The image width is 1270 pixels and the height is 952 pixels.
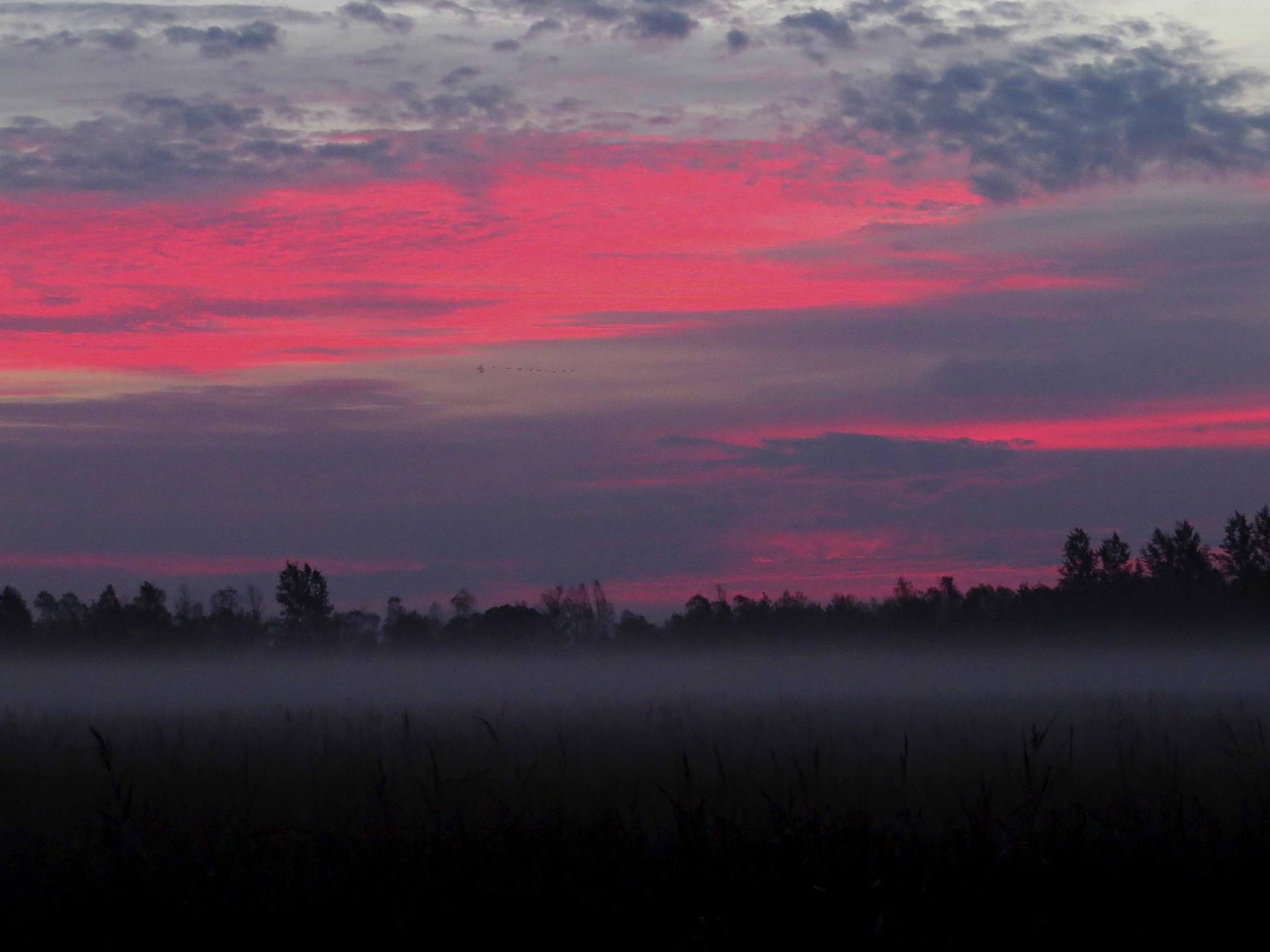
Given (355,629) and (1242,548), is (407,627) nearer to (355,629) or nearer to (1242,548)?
(355,629)

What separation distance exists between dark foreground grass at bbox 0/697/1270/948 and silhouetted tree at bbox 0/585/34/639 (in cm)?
8927

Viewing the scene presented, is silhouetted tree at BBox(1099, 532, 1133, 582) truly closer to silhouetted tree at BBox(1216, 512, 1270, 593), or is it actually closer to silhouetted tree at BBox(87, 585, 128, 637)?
silhouetted tree at BBox(1216, 512, 1270, 593)

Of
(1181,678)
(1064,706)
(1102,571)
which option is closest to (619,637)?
(1102,571)

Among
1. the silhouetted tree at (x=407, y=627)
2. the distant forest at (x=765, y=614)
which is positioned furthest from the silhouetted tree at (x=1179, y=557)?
the silhouetted tree at (x=407, y=627)

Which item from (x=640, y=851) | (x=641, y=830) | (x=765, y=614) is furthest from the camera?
(x=765, y=614)

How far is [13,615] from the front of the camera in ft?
313

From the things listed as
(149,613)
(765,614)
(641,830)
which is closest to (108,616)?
(149,613)

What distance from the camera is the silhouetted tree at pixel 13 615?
93.2m

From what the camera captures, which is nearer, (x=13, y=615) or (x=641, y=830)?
(x=641, y=830)

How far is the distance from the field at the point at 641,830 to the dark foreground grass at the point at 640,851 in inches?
1.0

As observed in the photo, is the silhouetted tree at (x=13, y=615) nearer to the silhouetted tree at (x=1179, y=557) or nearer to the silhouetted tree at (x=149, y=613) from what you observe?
the silhouetted tree at (x=149, y=613)

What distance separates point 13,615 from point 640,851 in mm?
98669

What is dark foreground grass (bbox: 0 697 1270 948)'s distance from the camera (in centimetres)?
722

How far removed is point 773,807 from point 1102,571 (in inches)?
3765
